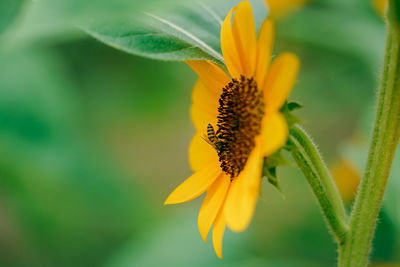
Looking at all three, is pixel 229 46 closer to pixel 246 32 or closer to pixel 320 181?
pixel 246 32

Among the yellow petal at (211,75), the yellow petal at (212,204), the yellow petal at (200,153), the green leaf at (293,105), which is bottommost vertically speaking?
the yellow petal at (212,204)

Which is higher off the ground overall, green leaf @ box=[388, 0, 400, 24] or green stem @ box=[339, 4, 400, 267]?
green leaf @ box=[388, 0, 400, 24]

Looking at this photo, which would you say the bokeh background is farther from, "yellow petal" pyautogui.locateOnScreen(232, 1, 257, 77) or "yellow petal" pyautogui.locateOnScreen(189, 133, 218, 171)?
"yellow petal" pyautogui.locateOnScreen(232, 1, 257, 77)

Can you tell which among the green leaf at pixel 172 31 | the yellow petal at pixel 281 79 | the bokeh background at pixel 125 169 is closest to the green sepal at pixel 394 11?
the yellow petal at pixel 281 79

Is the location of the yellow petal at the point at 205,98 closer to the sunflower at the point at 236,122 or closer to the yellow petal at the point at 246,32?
the sunflower at the point at 236,122

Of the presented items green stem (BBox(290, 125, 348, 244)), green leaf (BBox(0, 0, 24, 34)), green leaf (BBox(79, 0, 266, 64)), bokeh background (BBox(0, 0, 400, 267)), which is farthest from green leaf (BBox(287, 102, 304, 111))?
bokeh background (BBox(0, 0, 400, 267))

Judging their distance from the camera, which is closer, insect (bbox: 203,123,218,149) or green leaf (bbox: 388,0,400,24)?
green leaf (bbox: 388,0,400,24)

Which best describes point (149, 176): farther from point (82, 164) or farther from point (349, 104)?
point (349, 104)
